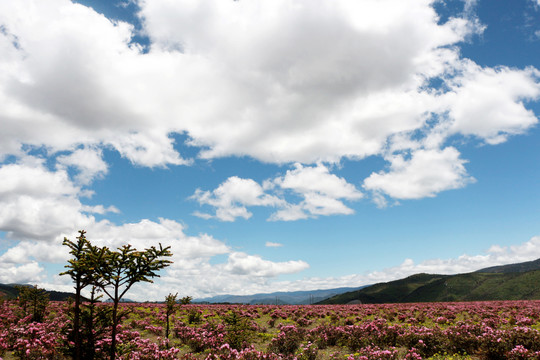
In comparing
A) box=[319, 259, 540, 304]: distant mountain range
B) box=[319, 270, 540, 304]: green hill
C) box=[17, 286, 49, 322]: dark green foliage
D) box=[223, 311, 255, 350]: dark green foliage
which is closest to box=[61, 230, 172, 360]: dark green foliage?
box=[223, 311, 255, 350]: dark green foliage

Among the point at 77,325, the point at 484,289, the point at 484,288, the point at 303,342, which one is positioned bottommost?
Answer: the point at 484,289

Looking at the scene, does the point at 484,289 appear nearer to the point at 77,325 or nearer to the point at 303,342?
the point at 303,342

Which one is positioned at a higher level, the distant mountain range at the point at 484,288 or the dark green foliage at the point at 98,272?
the dark green foliage at the point at 98,272

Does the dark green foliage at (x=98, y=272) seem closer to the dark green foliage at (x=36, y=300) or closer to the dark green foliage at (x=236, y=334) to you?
the dark green foliage at (x=236, y=334)

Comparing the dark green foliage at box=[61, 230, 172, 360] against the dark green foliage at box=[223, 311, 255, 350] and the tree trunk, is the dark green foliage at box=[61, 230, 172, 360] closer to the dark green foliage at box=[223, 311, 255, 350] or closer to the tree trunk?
the tree trunk

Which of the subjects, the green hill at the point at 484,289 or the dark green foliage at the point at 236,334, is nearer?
the dark green foliage at the point at 236,334

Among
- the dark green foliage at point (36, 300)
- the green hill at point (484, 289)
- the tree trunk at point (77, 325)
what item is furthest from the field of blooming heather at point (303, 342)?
the green hill at point (484, 289)

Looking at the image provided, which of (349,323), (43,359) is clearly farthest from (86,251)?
(349,323)

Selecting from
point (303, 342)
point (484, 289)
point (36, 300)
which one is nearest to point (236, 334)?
point (303, 342)

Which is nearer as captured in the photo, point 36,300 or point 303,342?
point 303,342

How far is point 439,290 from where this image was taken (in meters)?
182

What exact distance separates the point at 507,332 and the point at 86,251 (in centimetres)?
1945

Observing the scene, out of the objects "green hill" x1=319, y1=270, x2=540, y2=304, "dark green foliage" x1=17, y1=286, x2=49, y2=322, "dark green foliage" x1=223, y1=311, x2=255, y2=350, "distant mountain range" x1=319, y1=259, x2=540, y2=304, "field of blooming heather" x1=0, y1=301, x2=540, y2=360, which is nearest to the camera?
"field of blooming heather" x1=0, y1=301, x2=540, y2=360

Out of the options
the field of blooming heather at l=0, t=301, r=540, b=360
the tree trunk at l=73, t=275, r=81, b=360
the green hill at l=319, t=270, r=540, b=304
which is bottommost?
the green hill at l=319, t=270, r=540, b=304
